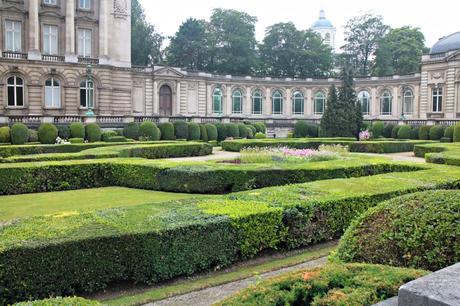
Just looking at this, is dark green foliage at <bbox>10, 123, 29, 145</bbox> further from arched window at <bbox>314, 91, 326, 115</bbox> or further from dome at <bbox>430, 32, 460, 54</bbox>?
dome at <bbox>430, 32, 460, 54</bbox>

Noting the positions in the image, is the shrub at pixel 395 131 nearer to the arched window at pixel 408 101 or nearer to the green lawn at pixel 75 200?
the arched window at pixel 408 101

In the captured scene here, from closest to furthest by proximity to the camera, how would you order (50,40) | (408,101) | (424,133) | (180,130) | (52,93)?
(180,130) < (52,93) < (424,133) < (50,40) < (408,101)

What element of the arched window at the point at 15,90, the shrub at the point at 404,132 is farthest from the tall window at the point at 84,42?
the shrub at the point at 404,132

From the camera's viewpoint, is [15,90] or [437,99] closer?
[15,90]

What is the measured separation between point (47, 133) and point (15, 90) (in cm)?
1197

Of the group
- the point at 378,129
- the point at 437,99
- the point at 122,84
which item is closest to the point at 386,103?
the point at 437,99

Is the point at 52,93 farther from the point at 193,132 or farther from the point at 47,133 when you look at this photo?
the point at 193,132

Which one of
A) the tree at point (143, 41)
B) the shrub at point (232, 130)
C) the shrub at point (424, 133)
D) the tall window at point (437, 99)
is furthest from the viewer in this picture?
the tree at point (143, 41)

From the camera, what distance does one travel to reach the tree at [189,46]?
216 feet

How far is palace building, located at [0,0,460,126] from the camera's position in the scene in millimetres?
42500

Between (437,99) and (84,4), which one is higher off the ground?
(84,4)

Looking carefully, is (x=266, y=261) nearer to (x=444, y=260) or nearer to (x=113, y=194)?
(x=444, y=260)

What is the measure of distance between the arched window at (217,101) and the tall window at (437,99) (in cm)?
2491

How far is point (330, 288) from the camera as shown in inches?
189
